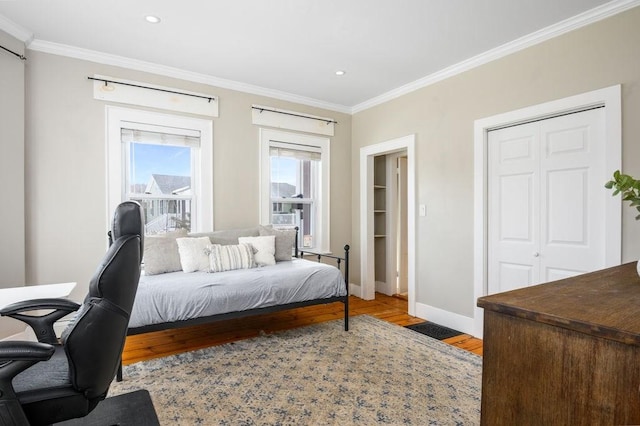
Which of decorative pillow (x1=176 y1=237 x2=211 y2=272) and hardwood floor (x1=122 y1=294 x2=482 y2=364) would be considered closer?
hardwood floor (x1=122 y1=294 x2=482 y2=364)

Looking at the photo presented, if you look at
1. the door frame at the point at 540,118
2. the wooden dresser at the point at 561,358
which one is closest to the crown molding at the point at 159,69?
the door frame at the point at 540,118

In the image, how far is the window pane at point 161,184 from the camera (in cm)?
358

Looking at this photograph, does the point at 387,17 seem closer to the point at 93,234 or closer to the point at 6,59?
the point at 6,59

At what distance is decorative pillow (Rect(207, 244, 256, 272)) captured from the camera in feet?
10.5

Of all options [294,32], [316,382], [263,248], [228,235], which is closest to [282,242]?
[263,248]

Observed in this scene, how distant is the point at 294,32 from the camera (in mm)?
2854

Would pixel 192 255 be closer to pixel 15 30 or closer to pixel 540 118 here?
pixel 15 30

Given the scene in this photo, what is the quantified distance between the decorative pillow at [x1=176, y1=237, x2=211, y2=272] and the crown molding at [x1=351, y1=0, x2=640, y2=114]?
2.84 meters

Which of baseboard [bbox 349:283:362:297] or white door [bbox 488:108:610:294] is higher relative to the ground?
white door [bbox 488:108:610:294]

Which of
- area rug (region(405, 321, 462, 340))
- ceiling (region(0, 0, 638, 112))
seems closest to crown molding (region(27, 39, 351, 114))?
ceiling (region(0, 0, 638, 112))

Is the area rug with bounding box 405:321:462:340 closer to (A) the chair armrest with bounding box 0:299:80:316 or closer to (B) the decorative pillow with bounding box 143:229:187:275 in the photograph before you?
(B) the decorative pillow with bounding box 143:229:187:275

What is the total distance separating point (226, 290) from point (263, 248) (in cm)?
87

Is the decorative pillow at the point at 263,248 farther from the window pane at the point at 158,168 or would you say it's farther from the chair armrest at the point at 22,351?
the chair armrest at the point at 22,351

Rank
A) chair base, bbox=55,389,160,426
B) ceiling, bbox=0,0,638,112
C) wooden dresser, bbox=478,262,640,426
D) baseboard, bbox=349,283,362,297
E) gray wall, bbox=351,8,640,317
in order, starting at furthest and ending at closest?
baseboard, bbox=349,283,362,297 → ceiling, bbox=0,0,638,112 → gray wall, bbox=351,8,640,317 → chair base, bbox=55,389,160,426 → wooden dresser, bbox=478,262,640,426
